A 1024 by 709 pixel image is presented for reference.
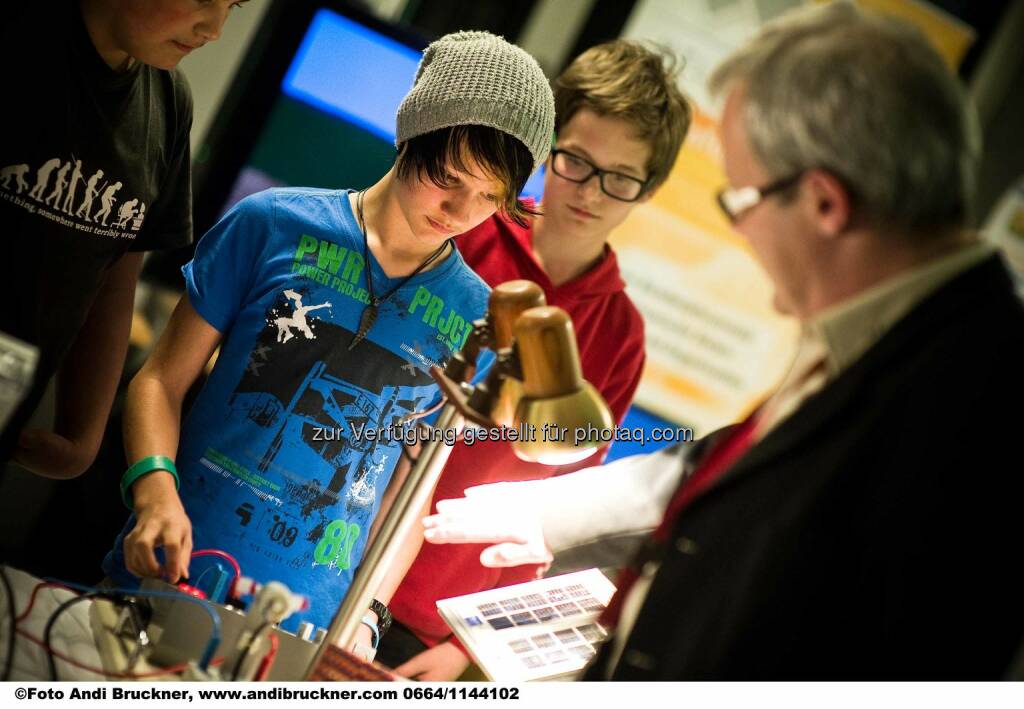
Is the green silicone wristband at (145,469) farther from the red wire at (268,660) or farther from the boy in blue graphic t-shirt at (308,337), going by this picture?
the red wire at (268,660)

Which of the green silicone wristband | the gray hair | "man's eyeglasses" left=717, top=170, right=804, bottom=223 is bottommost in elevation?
the green silicone wristband

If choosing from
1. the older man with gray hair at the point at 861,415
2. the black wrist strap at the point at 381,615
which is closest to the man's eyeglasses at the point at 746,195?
the older man with gray hair at the point at 861,415

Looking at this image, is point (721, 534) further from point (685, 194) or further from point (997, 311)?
point (685, 194)

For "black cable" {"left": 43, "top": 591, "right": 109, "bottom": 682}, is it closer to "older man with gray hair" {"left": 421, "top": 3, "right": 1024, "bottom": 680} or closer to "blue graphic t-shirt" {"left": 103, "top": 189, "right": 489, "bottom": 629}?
"blue graphic t-shirt" {"left": 103, "top": 189, "right": 489, "bottom": 629}

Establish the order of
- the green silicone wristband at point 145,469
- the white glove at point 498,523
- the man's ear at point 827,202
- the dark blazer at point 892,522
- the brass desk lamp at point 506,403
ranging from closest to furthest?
the dark blazer at point 892,522
the man's ear at point 827,202
the brass desk lamp at point 506,403
the green silicone wristband at point 145,469
the white glove at point 498,523

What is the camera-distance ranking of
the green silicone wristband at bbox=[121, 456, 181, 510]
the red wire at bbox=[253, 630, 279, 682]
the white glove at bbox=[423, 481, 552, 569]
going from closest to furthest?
the red wire at bbox=[253, 630, 279, 682] → the green silicone wristband at bbox=[121, 456, 181, 510] → the white glove at bbox=[423, 481, 552, 569]

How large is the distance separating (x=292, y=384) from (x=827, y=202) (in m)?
0.84

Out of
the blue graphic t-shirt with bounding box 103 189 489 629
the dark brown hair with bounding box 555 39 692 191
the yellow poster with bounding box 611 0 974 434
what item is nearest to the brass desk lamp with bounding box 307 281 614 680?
the blue graphic t-shirt with bounding box 103 189 489 629

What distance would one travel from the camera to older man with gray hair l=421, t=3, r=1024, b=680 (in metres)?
1.00

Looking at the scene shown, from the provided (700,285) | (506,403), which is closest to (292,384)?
(506,403)

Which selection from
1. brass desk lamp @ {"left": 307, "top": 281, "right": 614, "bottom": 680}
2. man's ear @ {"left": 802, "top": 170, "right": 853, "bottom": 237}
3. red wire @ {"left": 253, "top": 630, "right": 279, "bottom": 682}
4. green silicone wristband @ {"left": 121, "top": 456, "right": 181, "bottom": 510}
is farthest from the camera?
green silicone wristband @ {"left": 121, "top": 456, "right": 181, "bottom": 510}

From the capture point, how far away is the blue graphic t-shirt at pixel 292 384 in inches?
56.0

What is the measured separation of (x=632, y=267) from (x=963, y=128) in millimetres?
1068

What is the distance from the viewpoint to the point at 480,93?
54.3 inches
